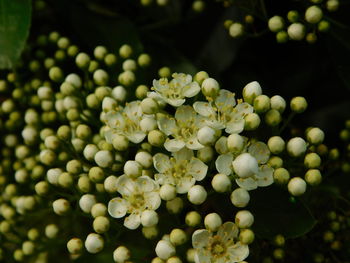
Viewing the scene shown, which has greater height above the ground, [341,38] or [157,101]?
[341,38]

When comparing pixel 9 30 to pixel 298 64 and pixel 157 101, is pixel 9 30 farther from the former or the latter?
pixel 298 64

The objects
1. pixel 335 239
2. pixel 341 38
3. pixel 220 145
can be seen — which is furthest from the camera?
pixel 341 38

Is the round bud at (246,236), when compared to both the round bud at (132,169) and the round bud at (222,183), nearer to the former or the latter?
the round bud at (222,183)

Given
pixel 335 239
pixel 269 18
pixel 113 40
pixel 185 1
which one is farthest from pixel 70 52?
pixel 335 239

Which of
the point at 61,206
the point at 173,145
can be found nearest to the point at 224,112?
the point at 173,145

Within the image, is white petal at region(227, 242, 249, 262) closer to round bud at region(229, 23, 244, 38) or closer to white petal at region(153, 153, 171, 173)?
white petal at region(153, 153, 171, 173)

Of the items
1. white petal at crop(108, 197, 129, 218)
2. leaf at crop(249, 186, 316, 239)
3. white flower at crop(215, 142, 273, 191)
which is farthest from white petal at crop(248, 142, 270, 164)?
white petal at crop(108, 197, 129, 218)
